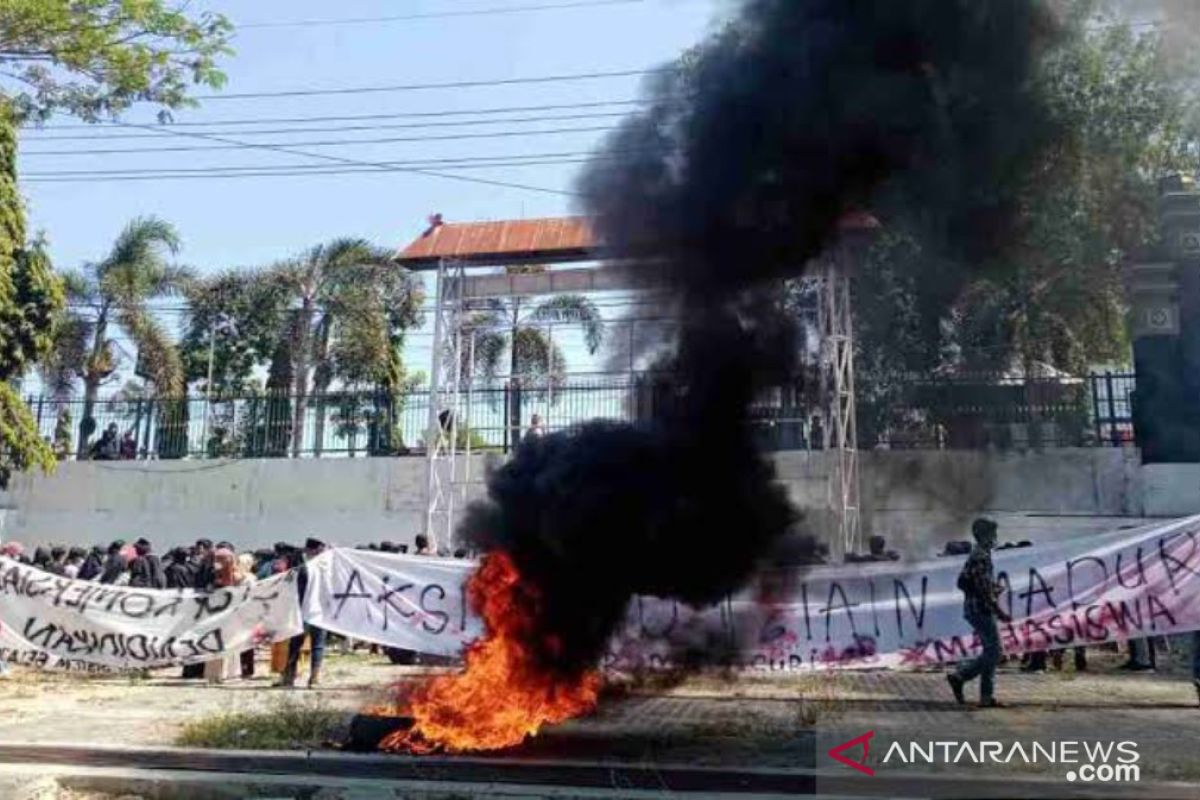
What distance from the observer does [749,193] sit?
28.0 feet

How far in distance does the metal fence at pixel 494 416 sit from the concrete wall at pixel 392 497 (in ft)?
1.43

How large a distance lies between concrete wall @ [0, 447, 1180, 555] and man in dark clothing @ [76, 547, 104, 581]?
15.7 ft

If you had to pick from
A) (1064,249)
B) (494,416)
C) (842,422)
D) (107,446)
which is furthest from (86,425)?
(1064,249)

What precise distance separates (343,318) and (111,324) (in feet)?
16.1

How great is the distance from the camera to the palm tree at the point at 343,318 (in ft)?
74.7

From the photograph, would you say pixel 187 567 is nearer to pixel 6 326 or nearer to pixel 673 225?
pixel 6 326

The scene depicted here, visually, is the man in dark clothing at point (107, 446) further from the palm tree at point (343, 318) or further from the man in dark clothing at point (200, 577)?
the man in dark clothing at point (200, 577)

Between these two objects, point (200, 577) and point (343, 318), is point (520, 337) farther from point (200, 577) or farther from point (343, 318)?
point (200, 577)

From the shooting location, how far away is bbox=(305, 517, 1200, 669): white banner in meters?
9.34

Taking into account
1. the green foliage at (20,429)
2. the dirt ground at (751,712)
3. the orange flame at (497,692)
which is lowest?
the dirt ground at (751,712)

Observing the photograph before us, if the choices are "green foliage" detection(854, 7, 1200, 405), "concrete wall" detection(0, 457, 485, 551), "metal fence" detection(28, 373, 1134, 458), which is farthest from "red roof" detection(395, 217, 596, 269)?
"green foliage" detection(854, 7, 1200, 405)

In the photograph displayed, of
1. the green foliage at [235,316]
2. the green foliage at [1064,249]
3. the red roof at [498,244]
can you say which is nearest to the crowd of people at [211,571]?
the red roof at [498,244]

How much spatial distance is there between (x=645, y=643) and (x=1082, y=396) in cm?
1048

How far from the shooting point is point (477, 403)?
1814 cm
